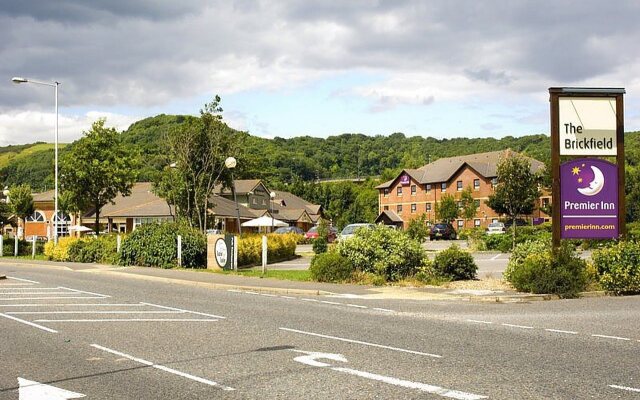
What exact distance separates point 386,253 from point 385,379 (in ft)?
43.5

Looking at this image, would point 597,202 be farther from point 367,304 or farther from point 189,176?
Answer: point 189,176

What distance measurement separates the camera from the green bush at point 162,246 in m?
28.3

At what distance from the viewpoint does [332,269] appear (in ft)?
68.3

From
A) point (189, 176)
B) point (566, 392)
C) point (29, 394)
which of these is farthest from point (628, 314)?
point (189, 176)

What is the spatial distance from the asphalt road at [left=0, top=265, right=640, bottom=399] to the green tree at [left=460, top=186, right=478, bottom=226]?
67.9 metres

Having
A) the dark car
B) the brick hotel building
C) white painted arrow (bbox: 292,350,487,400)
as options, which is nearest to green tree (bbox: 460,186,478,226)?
the brick hotel building

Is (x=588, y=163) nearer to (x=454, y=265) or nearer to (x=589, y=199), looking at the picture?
(x=589, y=199)

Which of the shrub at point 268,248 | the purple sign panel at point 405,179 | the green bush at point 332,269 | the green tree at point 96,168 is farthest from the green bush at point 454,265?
the purple sign panel at point 405,179

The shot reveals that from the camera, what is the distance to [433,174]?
321ft

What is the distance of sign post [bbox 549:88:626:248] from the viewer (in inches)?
760

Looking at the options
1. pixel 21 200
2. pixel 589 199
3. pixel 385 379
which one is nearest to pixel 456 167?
pixel 21 200

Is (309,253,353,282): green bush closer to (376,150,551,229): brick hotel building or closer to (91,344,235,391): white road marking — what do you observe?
(91,344,235,391): white road marking

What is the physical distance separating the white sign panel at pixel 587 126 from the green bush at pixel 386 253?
523 centimetres

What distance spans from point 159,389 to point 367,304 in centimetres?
912
